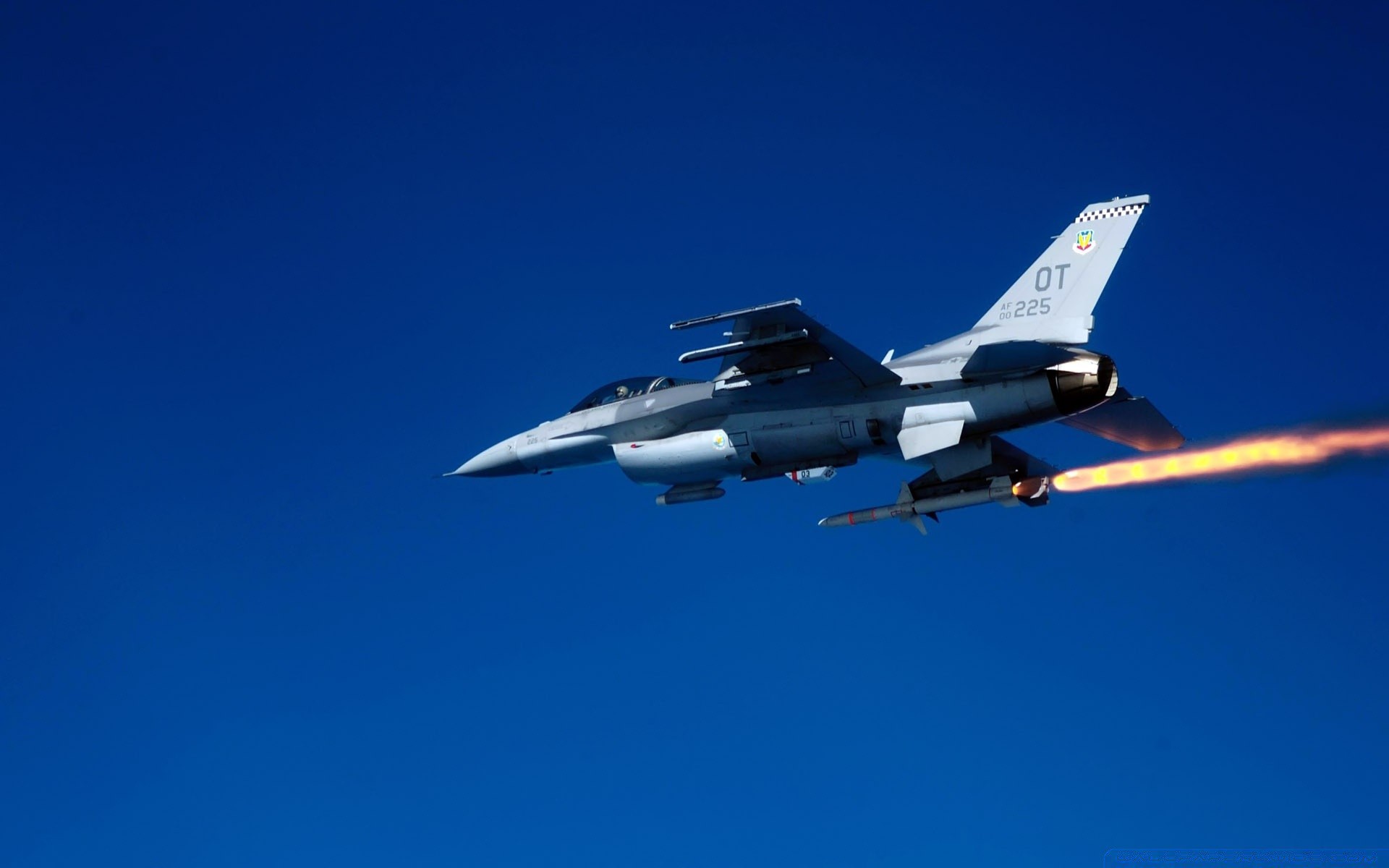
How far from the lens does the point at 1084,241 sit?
986 inches

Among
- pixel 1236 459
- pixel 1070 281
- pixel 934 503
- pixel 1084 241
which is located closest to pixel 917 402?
pixel 934 503

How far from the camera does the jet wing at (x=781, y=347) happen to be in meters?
22.9

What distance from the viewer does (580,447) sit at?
28.9 m

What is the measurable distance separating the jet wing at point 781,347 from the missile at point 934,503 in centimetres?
243

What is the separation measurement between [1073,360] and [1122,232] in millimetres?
2949

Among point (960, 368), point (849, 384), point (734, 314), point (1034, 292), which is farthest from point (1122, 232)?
point (734, 314)

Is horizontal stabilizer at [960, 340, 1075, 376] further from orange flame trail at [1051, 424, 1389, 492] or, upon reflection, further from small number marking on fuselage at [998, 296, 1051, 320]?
orange flame trail at [1051, 424, 1389, 492]

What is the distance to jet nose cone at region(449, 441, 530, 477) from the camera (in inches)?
1172

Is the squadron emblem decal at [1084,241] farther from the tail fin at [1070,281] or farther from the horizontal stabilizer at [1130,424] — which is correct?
the horizontal stabilizer at [1130,424]

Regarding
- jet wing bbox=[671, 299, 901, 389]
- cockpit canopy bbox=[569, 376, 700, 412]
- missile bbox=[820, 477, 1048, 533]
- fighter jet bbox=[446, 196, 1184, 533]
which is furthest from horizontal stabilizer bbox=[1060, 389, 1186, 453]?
cockpit canopy bbox=[569, 376, 700, 412]

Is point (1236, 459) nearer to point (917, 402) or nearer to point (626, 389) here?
point (917, 402)

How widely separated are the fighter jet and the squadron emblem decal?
0.06 feet

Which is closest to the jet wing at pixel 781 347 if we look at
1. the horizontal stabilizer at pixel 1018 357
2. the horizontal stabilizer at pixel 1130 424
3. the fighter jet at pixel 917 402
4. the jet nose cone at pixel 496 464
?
the fighter jet at pixel 917 402

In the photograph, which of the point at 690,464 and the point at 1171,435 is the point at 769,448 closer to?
the point at 690,464
